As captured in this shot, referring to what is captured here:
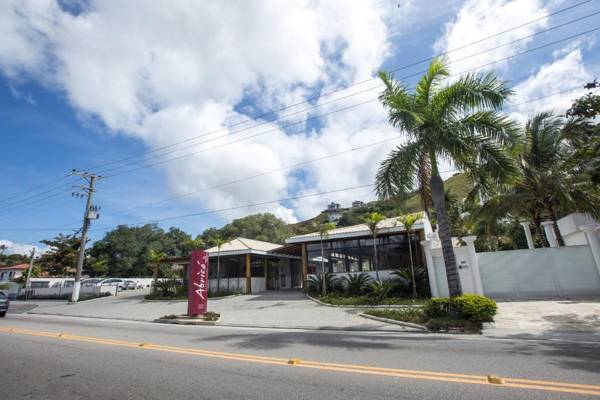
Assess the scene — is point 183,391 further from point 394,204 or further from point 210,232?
point 210,232

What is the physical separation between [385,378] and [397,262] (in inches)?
562

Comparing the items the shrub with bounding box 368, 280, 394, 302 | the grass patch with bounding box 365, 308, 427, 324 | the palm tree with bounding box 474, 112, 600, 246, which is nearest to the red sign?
the grass patch with bounding box 365, 308, 427, 324

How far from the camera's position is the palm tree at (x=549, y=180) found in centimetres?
1405

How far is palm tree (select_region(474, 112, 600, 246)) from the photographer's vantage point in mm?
14047

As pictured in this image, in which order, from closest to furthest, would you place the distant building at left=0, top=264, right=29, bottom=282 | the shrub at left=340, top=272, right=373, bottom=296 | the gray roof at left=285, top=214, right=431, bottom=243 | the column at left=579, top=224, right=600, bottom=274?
the column at left=579, top=224, right=600, bottom=274
the shrub at left=340, top=272, right=373, bottom=296
the gray roof at left=285, top=214, right=431, bottom=243
the distant building at left=0, top=264, right=29, bottom=282

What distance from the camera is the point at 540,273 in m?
13.6

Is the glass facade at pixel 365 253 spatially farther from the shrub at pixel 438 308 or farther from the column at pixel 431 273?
the shrub at pixel 438 308

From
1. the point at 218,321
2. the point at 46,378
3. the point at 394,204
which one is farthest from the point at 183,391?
the point at 394,204

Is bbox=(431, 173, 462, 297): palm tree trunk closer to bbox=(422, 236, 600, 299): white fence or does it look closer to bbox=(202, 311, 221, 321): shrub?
bbox=(422, 236, 600, 299): white fence

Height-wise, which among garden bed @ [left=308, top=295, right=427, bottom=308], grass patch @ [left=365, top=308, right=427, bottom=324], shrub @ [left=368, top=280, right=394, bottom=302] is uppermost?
shrub @ [left=368, top=280, right=394, bottom=302]

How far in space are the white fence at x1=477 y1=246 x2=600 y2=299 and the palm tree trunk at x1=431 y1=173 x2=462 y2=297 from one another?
559cm

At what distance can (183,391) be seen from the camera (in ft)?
14.2

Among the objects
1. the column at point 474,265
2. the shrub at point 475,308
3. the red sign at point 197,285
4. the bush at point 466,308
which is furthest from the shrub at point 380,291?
the red sign at point 197,285

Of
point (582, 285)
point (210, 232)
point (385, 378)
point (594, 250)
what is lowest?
point (385, 378)
